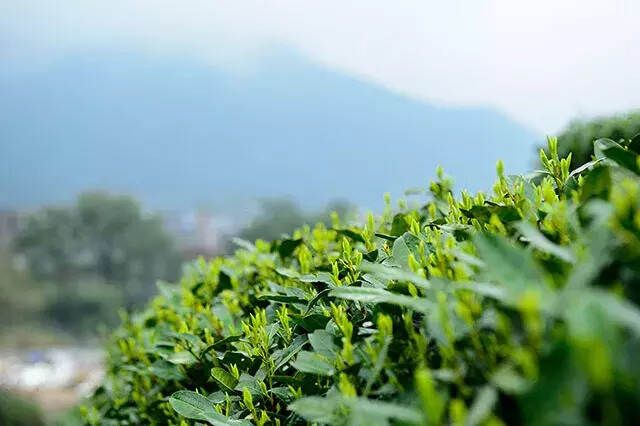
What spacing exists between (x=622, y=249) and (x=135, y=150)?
8894 centimetres

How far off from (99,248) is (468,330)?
105 ft

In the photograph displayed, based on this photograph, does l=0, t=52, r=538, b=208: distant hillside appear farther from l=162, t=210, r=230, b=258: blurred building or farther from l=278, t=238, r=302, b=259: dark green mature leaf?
l=278, t=238, r=302, b=259: dark green mature leaf

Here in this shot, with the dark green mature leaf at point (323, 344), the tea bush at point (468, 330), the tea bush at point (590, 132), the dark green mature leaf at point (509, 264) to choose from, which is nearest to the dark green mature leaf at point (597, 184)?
the tea bush at point (468, 330)

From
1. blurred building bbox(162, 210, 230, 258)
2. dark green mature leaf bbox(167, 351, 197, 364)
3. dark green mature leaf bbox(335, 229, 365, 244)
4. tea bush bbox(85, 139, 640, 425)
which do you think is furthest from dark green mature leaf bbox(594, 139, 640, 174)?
blurred building bbox(162, 210, 230, 258)

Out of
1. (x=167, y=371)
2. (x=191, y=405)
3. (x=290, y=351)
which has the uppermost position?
(x=290, y=351)

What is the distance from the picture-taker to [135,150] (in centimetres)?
8525

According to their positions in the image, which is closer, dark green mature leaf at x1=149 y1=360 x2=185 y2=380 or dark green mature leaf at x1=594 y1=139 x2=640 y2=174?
dark green mature leaf at x1=594 y1=139 x2=640 y2=174

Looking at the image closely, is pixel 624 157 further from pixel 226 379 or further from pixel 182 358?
pixel 182 358

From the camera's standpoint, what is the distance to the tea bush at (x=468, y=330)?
50cm

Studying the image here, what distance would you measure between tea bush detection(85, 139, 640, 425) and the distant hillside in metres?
62.4

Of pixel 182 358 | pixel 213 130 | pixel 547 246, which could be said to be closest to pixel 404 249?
pixel 547 246

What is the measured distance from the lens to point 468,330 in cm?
64

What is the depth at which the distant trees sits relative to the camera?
29438 millimetres

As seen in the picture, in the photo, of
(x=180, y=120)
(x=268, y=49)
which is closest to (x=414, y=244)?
(x=180, y=120)
